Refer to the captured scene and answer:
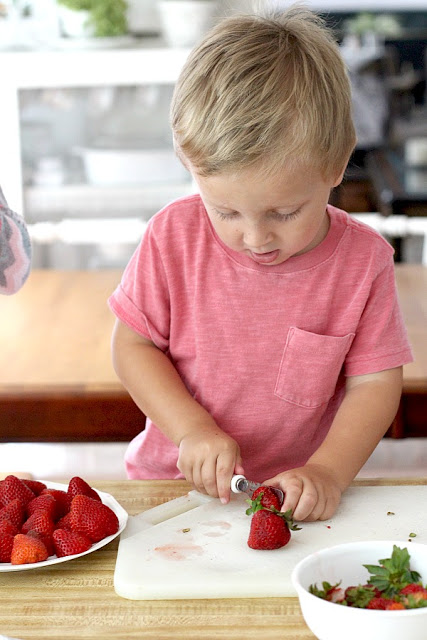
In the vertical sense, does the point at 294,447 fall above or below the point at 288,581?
below

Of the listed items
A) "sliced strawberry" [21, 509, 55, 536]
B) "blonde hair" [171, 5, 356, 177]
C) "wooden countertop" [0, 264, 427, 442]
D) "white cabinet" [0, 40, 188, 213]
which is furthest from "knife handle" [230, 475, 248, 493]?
"white cabinet" [0, 40, 188, 213]

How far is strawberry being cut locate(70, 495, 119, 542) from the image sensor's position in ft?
3.32

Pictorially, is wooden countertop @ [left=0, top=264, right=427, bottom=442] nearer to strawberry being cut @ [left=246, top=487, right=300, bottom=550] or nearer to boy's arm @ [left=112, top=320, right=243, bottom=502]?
boy's arm @ [left=112, top=320, right=243, bottom=502]

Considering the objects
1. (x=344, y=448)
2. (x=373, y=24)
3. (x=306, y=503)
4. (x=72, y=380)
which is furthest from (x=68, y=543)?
(x=373, y=24)

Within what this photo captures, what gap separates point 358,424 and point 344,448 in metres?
0.05

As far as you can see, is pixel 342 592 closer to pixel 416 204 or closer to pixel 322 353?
pixel 322 353

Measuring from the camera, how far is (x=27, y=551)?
96cm

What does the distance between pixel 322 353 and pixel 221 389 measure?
0.15m

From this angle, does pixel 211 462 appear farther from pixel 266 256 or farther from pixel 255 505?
pixel 266 256

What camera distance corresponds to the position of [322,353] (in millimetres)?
1322

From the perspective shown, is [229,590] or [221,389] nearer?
[229,590]

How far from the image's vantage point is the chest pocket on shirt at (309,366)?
4.33 feet

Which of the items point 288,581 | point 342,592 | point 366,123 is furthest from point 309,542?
point 366,123

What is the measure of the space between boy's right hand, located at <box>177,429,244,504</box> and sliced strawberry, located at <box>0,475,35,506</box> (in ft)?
0.68
